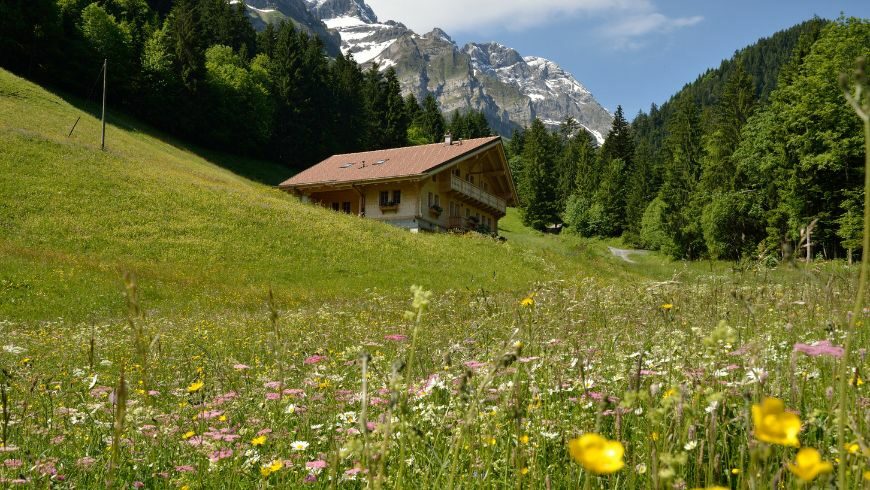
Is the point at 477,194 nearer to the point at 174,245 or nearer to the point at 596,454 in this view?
the point at 174,245

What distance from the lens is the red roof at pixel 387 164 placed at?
4372cm

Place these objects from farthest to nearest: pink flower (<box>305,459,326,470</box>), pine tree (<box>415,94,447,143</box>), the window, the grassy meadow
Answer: pine tree (<box>415,94,447,143</box>)
the window
pink flower (<box>305,459,326,470</box>)
the grassy meadow

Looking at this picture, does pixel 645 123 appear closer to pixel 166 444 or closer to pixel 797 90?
pixel 797 90

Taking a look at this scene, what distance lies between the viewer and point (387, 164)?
46625 millimetres

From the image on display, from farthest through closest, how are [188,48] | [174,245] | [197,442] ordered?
[188,48] → [174,245] → [197,442]

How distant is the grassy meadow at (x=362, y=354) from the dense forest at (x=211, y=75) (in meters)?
21.7

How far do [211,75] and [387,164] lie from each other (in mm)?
30950

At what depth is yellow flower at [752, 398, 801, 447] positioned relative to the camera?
0.94 meters

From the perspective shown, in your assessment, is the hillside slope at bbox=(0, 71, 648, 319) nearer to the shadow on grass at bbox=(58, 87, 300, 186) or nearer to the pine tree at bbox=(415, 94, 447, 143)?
the shadow on grass at bbox=(58, 87, 300, 186)

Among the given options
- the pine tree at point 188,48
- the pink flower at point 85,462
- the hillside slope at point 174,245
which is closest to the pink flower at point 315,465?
the pink flower at point 85,462

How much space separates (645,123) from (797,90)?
5270 inches

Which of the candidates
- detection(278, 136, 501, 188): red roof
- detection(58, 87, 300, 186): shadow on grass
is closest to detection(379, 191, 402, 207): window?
detection(278, 136, 501, 188): red roof

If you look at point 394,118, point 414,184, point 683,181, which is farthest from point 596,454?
point 394,118

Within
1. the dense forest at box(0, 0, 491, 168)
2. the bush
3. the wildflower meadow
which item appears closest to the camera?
the wildflower meadow
